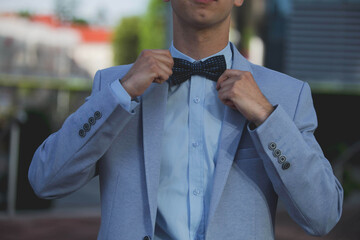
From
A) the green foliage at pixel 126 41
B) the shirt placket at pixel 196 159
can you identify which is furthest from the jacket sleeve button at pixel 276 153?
the green foliage at pixel 126 41

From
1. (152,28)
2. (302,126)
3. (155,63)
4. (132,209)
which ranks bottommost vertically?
(152,28)

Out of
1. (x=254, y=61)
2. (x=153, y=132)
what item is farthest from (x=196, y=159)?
(x=254, y=61)

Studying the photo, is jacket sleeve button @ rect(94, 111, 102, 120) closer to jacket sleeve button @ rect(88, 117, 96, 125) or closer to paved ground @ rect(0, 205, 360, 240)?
jacket sleeve button @ rect(88, 117, 96, 125)

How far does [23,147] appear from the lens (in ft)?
23.7

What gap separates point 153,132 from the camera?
1.68 m

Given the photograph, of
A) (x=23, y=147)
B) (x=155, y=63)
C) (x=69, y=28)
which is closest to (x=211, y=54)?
(x=155, y=63)

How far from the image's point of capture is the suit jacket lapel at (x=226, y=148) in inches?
62.5

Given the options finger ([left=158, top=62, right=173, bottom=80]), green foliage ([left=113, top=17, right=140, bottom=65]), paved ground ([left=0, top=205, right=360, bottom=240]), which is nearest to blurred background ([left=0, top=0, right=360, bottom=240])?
paved ground ([left=0, top=205, right=360, bottom=240])

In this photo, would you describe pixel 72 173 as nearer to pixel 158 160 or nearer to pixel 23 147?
pixel 158 160

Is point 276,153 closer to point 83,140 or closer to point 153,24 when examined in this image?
point 83,140

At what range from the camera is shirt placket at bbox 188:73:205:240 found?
5.43 ft

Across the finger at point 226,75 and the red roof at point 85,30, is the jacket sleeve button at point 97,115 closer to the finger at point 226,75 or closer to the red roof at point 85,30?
the finger at point 226,75

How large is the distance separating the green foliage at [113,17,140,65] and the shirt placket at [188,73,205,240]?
38.0 metres

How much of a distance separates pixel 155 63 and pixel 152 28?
29.8 metres
